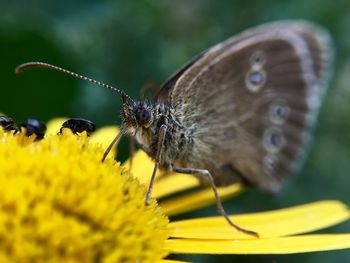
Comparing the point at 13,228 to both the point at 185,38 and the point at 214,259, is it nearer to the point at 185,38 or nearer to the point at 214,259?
the point at 214,259

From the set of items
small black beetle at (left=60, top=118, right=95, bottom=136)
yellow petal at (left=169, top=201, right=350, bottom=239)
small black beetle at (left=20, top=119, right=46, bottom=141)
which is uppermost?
small black beetle at (left=60, top=118, right=95, bottom=136)

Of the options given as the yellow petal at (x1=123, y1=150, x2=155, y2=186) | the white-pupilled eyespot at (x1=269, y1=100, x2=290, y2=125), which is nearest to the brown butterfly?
the white-pupilled eyespot at (x1=269, y1=100, x2=290, y2=125)

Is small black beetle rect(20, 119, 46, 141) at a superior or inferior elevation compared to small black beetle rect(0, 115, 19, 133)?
inferior

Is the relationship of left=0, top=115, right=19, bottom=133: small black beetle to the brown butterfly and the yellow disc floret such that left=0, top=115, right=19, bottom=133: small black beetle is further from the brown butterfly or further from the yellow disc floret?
the brown butterfly

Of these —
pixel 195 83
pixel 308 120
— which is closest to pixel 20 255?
pixel 195 83

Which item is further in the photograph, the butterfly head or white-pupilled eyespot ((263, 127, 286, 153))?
white-pupilled eyespot ((263, 127, 286, 153))

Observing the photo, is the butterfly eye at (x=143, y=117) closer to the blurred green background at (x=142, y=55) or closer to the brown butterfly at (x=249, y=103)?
the brown butterfly at (x=249, y=103)

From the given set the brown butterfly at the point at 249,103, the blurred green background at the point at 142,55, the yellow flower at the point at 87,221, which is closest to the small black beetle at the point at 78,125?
the yellow flower at the point at 87,221
